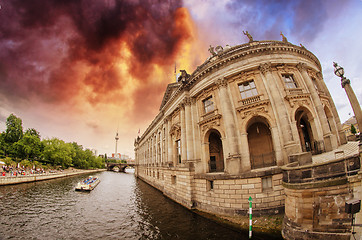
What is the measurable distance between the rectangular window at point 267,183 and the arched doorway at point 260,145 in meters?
2.94

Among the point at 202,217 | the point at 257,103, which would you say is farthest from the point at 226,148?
the point at 202,217

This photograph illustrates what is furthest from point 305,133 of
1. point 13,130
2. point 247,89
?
point 13,130

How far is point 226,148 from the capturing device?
14922 millimetres

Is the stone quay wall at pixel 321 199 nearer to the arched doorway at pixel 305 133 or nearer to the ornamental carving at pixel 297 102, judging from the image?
the ornamental carving at pixel 297 102

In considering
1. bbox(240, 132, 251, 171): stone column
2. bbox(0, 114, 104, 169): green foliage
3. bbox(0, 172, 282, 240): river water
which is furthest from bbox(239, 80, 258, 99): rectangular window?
bbox(0, 114, 104, 169): green foliage

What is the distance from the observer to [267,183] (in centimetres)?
1195

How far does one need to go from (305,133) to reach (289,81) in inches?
255

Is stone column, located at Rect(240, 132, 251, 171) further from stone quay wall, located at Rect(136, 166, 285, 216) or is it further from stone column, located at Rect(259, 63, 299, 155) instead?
stone column, located at Rect(259, 63, 299, 155)

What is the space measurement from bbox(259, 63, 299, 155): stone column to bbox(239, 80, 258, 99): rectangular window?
1159 mm

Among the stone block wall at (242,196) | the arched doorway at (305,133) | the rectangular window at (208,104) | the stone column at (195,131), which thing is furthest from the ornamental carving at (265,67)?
the stone block wall at (242,196)

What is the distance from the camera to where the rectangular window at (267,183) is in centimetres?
1183

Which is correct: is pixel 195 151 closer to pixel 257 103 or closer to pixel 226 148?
pixel 226 148

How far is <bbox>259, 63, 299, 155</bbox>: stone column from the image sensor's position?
41.0 ft

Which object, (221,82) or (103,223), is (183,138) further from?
(103,223)
